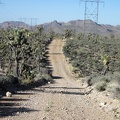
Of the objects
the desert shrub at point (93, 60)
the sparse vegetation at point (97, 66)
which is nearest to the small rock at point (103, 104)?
the sparse vegetation at point (97, 66)

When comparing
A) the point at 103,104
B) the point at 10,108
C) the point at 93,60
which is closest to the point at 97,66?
the point at 93,60

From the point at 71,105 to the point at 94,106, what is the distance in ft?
5.22

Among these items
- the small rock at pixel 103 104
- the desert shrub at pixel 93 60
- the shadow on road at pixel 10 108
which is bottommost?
the desert shrub at pixel 93 60

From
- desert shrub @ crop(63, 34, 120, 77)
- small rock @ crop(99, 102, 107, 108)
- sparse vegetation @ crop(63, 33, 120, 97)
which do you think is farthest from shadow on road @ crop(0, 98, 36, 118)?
desert shrub @ crop(63, 34, 120, 77)

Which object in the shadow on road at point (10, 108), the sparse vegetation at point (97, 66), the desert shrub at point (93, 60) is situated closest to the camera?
the shadow on road at point (10, 108)

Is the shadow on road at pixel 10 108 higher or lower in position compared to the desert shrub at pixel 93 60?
higher

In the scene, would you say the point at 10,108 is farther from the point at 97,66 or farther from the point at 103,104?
the point at 97,66

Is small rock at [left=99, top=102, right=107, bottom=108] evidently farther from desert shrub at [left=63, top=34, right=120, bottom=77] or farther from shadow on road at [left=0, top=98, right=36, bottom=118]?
desert shrub at [left=63, top=34, right=120, bottom=77]

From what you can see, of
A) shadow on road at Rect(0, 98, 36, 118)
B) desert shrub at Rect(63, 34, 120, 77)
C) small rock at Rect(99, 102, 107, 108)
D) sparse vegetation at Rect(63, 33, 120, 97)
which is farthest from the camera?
desert shrub at Rect(63, 34, 120, 77)

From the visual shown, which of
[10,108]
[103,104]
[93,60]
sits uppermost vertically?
[10,108]

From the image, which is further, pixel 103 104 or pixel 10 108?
pixel 103 104

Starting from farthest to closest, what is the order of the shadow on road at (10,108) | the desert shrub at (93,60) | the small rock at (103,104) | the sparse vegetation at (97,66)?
1. the desert shrub at (93,60)
2. the sparse vegetation at (97,66)
3. the small rock at (103,104)
4. the shadow on road at (10,108)

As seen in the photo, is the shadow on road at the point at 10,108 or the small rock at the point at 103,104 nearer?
the shadow on road at the point at 10,108

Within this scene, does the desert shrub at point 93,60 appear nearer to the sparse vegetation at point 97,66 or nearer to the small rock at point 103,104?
the sparse vegetation at point 97,66
